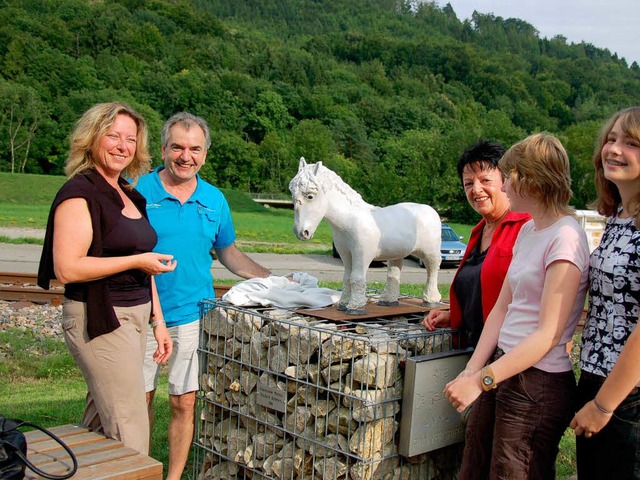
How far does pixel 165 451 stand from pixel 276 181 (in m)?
49.5

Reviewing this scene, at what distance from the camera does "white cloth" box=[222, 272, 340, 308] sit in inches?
138

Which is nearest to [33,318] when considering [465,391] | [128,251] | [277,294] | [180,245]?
[180,245]

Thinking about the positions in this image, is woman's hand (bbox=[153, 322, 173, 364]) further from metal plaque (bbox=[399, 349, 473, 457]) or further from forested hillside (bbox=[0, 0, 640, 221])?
forested hillside (bbox=[0, 0, 640, 221])

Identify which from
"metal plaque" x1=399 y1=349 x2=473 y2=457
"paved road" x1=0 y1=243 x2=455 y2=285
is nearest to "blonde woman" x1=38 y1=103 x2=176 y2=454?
"metal plaque" x1=399 y1=349 x2=473 y2=457

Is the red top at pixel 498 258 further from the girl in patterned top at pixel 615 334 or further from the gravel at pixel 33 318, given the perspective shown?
the gravel at pixel 33 318

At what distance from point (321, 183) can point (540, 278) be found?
4.50ft

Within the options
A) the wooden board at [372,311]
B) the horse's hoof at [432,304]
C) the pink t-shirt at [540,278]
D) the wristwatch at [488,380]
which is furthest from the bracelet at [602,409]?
the horse's hoof at [432,304]

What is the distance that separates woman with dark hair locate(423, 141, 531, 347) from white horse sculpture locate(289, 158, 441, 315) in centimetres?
46

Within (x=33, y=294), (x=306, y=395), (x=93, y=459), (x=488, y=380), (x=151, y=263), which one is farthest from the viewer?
(x=33, y=294)

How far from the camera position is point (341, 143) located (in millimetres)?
67125

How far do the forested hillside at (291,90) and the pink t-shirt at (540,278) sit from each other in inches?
1228

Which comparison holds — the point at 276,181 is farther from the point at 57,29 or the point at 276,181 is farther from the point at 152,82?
the point at 57,29

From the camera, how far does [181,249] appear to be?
3.60 metres

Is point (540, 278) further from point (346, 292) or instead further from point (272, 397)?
point (272, 397)
